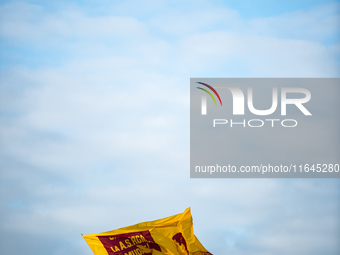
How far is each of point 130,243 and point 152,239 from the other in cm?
191

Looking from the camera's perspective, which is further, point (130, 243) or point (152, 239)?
point (152, 239)

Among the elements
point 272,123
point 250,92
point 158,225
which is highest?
point 250,92

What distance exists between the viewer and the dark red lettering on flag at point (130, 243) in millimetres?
33875

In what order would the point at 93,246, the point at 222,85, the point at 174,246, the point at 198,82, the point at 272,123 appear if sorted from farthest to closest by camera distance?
1. the point at 198,82
2. the point at 222,85
3. the point at 272,123
4. the point at 174,246
5. the point at 93,246

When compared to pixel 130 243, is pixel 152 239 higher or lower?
higher

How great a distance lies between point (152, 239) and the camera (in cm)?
3588

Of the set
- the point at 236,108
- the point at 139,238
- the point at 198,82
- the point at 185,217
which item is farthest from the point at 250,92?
the point at 139,238

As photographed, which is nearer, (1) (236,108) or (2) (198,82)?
(1) (236,108)

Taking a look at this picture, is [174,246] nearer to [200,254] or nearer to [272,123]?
[200,254]

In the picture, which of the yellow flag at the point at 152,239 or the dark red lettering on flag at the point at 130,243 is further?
the dark red lettering on flag at the point at 130,243

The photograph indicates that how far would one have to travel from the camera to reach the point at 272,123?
52344mm

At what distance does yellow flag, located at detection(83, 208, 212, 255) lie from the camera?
33750mm

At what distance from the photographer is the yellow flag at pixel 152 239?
1329 inches

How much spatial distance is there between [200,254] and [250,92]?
74.7 ft
